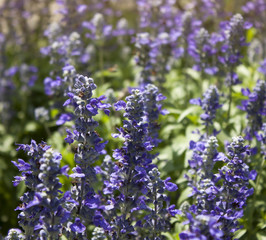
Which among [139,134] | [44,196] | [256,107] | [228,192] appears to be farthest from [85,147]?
[256,107]

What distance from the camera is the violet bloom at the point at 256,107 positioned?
4625mm

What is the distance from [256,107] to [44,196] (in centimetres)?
288

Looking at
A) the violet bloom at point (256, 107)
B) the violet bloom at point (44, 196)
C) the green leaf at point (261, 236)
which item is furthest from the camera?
the violet bloom at point (256, 107)

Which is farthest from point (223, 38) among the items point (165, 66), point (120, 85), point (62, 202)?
point (62, 202)

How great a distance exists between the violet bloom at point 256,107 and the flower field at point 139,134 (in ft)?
0.04

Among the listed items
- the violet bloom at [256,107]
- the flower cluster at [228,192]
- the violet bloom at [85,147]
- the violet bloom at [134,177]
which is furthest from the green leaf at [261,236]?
the violet bloom at [85,147]

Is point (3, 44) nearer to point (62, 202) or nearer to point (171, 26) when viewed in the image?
point (171, 26)

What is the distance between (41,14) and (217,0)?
445 centimetres

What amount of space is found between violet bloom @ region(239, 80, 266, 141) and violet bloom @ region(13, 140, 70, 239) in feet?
8.55

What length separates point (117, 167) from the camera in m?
3.47

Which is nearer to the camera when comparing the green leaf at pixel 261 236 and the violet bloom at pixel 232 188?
the violet bloom at pixel 232 188

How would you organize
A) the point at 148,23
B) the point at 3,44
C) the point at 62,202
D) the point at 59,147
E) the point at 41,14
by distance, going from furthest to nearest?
the point at 41,14 → the point at 3,44 → the point at 148,23 → the point at 59,147 → the point at 62,202

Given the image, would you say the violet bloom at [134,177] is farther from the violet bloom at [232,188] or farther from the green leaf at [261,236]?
the green leaf at [261,236]

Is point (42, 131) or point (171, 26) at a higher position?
point (171, 26)
